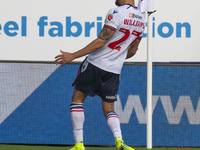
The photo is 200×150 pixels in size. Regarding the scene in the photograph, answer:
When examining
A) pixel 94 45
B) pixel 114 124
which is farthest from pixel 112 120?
pixel 94 45

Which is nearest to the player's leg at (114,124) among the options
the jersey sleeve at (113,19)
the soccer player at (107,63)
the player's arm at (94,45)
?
the soccer player at (107,63)

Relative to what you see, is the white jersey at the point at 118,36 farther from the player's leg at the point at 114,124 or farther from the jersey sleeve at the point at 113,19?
the player's leg at the point at 114,124

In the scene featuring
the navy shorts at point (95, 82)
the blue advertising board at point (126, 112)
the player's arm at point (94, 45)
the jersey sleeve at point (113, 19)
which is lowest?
the blue advertising board at point (126, 112)

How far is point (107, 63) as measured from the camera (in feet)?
14.9

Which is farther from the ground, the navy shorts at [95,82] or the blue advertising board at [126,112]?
the navy shorts at [95,82]

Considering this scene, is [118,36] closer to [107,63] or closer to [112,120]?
[107,63]

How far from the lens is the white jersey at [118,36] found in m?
4.36

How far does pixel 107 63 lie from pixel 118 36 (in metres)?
0.31

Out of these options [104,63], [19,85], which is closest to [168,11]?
[19,85]

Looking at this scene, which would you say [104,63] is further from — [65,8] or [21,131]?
[65,8]

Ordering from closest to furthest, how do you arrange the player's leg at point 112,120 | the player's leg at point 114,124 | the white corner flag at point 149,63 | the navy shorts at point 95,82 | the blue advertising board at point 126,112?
the white corner flag at point 149,63
the player's leg at point 114,124
the player's leg at point 112,120
the navy shorts at point 95,82
the blue advertising board at point 126,112

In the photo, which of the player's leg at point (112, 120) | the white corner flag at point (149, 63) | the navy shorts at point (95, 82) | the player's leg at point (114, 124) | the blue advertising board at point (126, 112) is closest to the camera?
the white corner flag at point (149, 63)

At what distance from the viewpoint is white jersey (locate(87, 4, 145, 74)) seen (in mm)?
4359

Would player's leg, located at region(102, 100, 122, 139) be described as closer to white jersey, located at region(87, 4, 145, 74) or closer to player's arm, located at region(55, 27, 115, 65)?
white jersey, located at region(87, 4, 145, 74)
